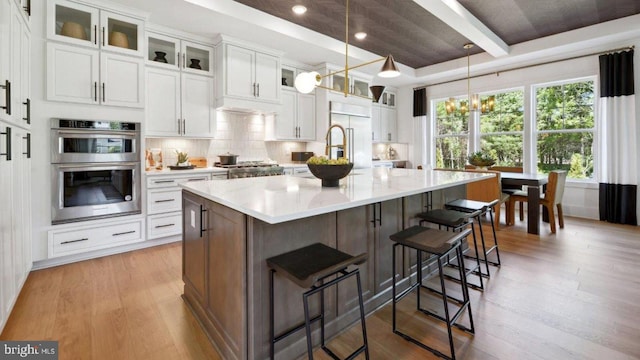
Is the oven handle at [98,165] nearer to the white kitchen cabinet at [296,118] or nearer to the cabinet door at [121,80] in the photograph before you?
the cabinet door at [121,80]

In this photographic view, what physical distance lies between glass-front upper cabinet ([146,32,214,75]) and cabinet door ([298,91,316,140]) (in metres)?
1.65

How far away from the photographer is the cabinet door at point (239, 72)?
4.20 m

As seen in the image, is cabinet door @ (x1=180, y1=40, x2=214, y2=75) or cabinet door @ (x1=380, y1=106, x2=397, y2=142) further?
cabinet door @ (x1=380, y1=106, x2=397, y2=142)

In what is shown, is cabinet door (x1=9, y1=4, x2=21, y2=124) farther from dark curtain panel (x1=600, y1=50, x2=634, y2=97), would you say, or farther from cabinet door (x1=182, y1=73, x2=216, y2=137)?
dark curtain panel (x1=600, y1=50, x2=634, y2=97)

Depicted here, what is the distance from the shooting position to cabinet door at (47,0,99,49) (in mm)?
2949

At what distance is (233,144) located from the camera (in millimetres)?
4840

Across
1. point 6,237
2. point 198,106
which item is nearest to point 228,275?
point 6,237

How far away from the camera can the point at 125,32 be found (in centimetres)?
338

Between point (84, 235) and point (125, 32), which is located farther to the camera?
point (125, 32)

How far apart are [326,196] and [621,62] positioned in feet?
18.3

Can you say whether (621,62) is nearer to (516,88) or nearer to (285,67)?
(516,88)

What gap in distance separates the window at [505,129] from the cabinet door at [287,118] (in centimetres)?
373

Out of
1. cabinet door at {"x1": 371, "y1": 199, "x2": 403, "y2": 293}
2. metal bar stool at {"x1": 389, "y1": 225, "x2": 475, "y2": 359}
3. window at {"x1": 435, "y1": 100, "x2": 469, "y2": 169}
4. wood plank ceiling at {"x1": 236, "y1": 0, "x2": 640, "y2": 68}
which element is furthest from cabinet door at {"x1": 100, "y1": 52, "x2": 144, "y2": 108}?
window at {"x1": 435, "y1": 100, "x2": 469, "y2": 169}

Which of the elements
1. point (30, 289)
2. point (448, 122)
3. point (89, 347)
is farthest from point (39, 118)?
point (448, 122)
